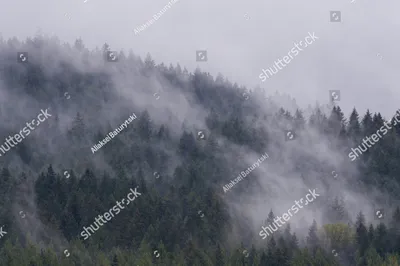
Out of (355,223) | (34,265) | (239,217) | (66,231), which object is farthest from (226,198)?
(34,265)

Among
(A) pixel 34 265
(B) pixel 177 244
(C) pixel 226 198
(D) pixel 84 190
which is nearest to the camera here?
(A) pixel 34 265

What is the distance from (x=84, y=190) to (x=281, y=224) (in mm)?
45881

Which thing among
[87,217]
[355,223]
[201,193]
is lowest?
[355,223]

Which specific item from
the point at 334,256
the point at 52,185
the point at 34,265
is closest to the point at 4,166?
the point at 52,185

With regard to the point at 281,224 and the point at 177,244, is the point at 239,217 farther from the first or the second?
the point at 177,244

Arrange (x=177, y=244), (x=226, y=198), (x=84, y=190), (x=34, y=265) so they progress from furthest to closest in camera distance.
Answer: (x=226, y=198) → (x=84, y=190) → (x=177, y=244) → (x=34, y=265)

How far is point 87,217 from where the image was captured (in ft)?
566

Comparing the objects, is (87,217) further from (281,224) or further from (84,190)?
(281,224)

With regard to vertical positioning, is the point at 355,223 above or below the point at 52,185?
below

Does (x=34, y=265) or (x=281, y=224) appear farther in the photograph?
(x=281, y=224)

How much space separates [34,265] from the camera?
133 meters

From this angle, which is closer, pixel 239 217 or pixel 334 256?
pixel 334 256

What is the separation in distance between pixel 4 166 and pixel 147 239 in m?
48.1

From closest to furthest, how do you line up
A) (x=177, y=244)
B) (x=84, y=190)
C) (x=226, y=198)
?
(x=177, y=244) < (x=84, y=190) < (x=226, y=198)
